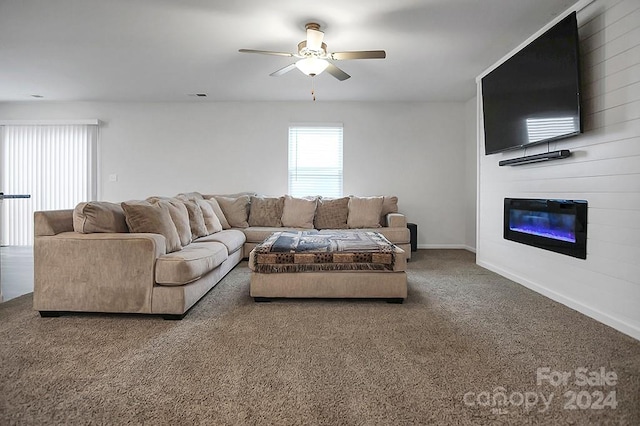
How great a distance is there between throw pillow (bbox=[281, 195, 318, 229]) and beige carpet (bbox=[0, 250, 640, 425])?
2.36 metres

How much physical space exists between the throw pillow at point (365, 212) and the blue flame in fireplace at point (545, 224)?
1.82 metres

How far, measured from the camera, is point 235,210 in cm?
508

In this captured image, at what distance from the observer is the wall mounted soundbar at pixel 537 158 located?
2.78m

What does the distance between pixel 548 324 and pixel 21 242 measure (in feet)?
25.0

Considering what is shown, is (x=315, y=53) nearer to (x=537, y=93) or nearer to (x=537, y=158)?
(x=537, y=93)

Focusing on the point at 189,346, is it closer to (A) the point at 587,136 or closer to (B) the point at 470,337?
(B) the point at 470,337

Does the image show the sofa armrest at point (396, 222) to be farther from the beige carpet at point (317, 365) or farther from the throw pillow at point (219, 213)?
the throw pillow at point (219, 213)

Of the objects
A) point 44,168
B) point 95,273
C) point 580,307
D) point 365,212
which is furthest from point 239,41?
point 44,168

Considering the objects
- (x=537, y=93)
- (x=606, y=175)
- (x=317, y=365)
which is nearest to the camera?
(x=317, y=365)

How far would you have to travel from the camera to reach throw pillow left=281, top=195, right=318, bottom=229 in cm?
512

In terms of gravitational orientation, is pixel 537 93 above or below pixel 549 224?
above

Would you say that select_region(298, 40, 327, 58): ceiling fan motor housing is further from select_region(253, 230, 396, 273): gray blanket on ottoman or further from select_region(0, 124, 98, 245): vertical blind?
select_region(0, 124, 98, 245): vertical blind

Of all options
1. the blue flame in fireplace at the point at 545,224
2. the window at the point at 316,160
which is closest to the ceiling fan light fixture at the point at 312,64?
the blue flame in fireplace at the point at 545,224

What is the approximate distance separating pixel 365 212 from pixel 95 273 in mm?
3479
